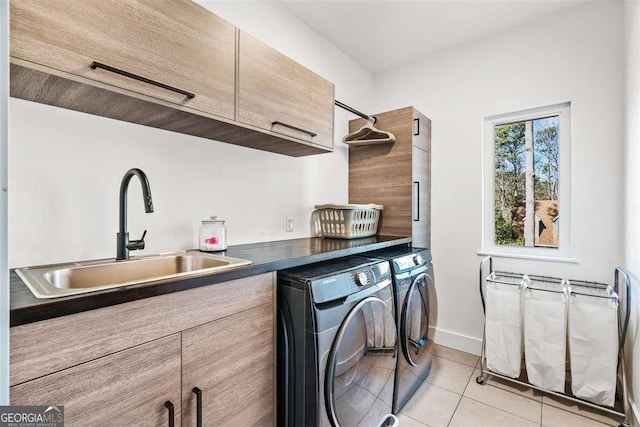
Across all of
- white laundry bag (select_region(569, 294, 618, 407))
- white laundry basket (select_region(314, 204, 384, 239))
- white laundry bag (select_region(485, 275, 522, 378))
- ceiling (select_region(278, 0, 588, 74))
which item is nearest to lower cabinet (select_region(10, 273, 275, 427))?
white laundry basket (select_region(314, 204, 384, 239))

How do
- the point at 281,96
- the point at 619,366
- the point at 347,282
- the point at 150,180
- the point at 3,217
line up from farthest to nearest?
the point at 619,366, the point at 281,96, the point at 150,180, the point at 347,282, the point at 3,217

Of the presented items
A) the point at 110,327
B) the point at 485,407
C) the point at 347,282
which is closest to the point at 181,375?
the point at 110,327

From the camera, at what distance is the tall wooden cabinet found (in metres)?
2.48

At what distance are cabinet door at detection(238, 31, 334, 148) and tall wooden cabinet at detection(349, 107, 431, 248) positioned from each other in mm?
812

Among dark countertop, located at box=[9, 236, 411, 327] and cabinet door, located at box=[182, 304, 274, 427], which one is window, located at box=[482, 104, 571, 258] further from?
cabinet door, located at box=[182, 304, 274, 427]

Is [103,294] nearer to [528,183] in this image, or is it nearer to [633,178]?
[633,178]

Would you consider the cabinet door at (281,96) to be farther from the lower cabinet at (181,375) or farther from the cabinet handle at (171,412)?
the cabinet handle at (171,412)

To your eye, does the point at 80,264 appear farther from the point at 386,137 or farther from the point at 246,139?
the point at 386,137

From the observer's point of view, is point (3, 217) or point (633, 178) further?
point (633, 178)

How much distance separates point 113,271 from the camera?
1.24 m

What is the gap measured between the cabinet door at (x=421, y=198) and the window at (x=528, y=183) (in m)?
0.47

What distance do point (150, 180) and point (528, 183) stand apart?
9.07ft

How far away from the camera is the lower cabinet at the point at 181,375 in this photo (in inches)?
28.5

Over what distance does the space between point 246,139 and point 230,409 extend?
1.36 m
